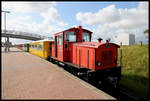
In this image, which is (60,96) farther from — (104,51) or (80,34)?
(80,34)

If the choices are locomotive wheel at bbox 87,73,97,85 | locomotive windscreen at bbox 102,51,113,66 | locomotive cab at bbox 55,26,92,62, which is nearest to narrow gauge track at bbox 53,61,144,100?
locomotive wheel at bbox 87,73,97,85

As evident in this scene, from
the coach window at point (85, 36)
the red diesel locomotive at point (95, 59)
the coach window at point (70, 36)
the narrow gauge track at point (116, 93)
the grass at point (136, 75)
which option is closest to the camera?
the narrow gauge track at point (116, 93)

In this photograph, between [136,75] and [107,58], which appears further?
[136,75]

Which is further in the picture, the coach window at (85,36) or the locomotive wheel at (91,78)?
the coach window at (85,36)

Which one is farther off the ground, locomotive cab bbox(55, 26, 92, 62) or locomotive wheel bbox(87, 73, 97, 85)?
locomotive cab bbox(55, 26, 92, 62)

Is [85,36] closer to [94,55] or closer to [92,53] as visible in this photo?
[92,53]

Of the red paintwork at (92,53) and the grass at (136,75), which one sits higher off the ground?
the red paintwork at (92,53)

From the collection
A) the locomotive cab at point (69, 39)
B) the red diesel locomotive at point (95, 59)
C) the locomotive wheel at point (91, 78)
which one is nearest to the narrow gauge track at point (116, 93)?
the locomotive wheel at point (91, 78)

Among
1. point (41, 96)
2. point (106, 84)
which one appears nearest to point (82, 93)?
point (41, 96)

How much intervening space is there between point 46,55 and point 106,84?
27.8 feet

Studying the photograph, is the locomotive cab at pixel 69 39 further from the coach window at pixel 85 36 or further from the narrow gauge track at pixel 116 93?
the narrow gauge track at pixel 116 93

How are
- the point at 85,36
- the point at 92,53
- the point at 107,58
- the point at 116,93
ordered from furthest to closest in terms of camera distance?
the point at 85,36
the point at 107,58
the point at 116,93
the point at 92,53

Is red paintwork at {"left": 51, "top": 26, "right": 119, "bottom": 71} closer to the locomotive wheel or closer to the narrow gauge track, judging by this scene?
the locomotive wheel

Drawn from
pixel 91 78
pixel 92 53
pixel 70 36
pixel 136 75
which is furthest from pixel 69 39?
pixel 136 75
